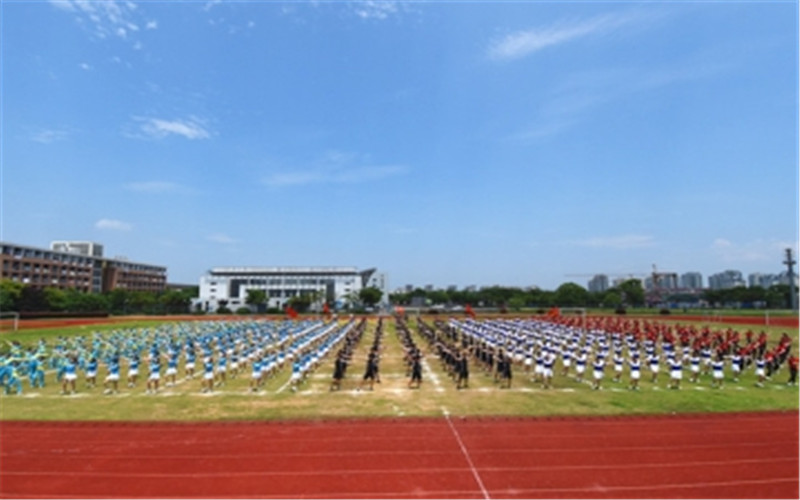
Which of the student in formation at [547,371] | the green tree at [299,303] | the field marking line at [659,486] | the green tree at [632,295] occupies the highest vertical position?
the green tree at [632,295]

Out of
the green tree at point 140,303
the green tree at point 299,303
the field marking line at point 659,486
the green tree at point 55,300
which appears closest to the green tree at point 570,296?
the green tree at point 299,303

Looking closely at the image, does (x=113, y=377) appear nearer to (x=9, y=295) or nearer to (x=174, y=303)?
(x=9, y=295)

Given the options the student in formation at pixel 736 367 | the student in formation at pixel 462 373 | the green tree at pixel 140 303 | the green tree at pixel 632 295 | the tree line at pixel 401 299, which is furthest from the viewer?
the green tree at pixel 632 295

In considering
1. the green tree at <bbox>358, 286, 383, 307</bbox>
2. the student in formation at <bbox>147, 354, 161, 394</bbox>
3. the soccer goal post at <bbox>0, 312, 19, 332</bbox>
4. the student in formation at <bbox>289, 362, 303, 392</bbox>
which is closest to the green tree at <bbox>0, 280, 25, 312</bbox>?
the soccer goal post at <bbox>0, 312, 19, 332</bbox>

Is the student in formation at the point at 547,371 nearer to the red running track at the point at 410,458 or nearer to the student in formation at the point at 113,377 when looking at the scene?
the red running track at the point at 410,458

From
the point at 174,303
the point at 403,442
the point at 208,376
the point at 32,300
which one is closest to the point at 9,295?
the point at 32,300

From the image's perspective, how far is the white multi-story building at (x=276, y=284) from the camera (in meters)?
111

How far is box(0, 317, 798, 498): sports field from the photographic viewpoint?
864 cm

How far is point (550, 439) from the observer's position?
11180 mm

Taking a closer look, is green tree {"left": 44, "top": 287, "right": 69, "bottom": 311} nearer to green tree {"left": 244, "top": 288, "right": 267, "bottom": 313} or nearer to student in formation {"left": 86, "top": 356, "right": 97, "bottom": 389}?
green tree {"left": 244, "top": 288, "right": 267, "bottom": 313}

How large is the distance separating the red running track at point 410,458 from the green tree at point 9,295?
59.3 m

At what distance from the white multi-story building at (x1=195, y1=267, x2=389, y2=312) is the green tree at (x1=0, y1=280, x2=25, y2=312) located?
45.9 metres

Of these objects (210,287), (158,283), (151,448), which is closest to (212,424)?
(151,448)

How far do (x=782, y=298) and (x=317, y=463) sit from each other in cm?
11408
